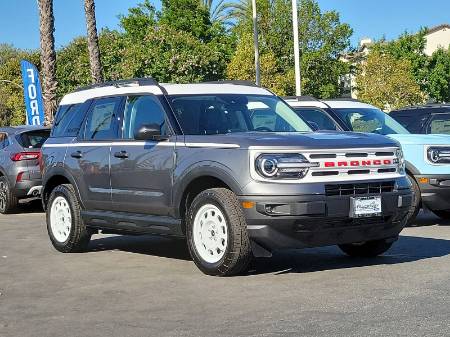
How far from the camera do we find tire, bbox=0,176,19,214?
1424 centimetres

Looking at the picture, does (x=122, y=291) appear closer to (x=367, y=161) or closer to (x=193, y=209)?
(x=193, y=209)

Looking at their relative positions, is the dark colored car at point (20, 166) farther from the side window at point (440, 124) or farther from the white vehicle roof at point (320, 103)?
the side window at point (440, 124)

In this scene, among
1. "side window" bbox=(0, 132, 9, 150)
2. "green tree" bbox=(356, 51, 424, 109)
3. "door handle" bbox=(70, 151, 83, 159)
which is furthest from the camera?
"green tree" bbox=(356, 51, 424, 109)

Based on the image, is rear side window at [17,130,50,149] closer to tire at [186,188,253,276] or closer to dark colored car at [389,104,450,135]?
dark colored car at [389,104,450,135]

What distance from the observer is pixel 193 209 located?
7.20m

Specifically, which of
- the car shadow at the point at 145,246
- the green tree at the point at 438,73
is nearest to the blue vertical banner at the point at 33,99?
the car shadow at the point at 145,246

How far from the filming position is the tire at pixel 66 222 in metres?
8.92

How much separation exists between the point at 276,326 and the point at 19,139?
1030 centimetres

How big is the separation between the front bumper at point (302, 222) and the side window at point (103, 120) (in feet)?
7.92

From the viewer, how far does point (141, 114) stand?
26.8 feet

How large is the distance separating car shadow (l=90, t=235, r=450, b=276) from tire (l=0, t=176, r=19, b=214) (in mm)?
4766

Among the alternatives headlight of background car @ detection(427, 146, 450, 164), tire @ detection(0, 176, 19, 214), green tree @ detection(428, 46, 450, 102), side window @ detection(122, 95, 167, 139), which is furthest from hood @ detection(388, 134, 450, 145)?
green tree @ detection(428, 46, 450, 102)

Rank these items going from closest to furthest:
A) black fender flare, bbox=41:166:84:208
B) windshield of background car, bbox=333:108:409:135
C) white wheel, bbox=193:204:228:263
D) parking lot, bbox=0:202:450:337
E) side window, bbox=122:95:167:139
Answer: parking lot, bbox=0:202:450:337, white wheel, bbox=193:204:228:263, side window, bbox=122:95:167:139, black fender flare, bbox=41:166:84:208, windshield of background car, bbox=333:108:409:135

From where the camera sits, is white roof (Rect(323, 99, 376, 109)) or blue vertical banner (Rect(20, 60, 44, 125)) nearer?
white roof (Rect(323, 99, 376, 109))
